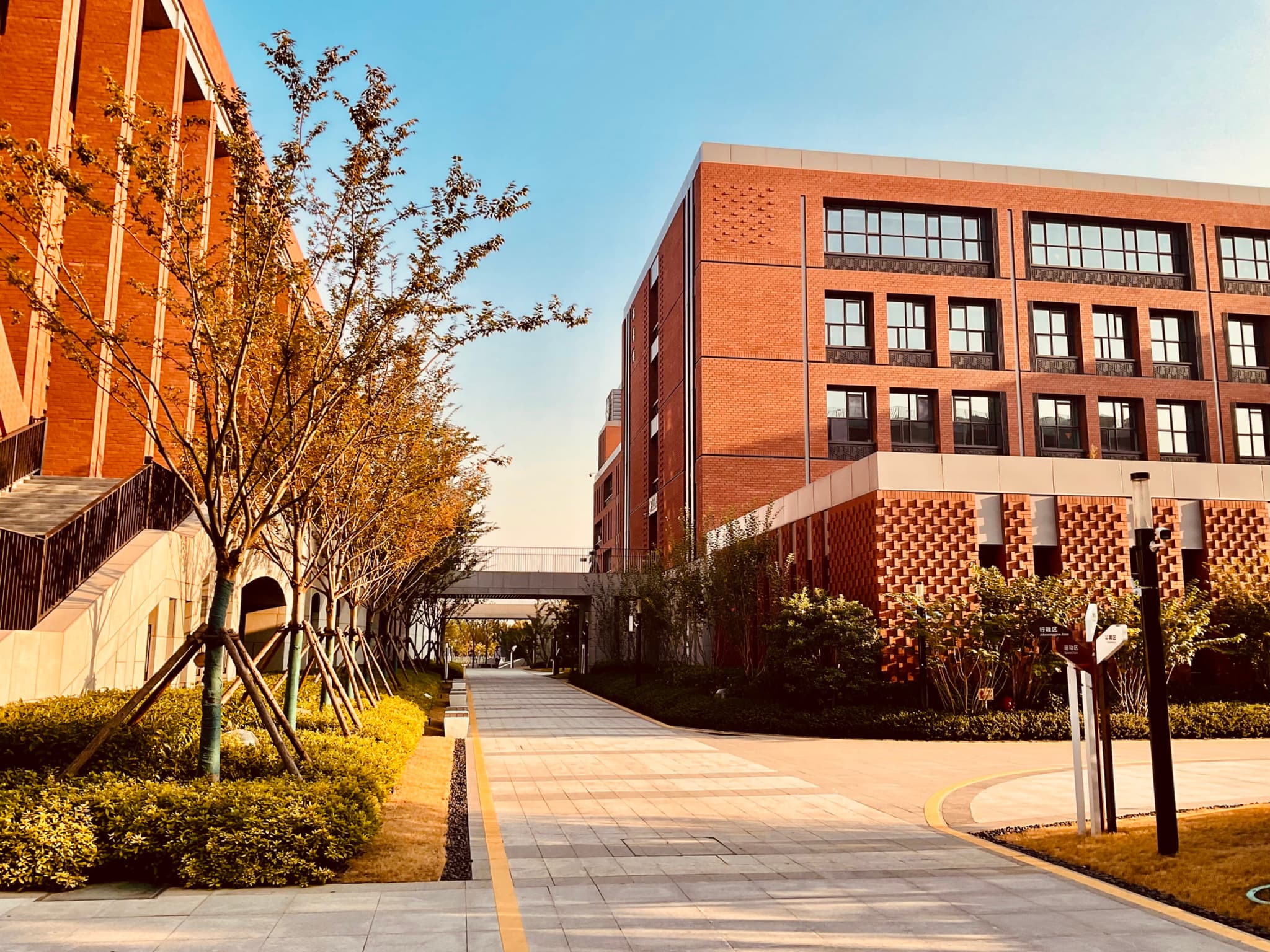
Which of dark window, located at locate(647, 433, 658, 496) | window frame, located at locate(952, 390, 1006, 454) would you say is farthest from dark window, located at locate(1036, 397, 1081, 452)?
dark window, located at locate(647, 433, 658, 496)

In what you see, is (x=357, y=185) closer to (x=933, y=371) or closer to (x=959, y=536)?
(x=959, y=536)

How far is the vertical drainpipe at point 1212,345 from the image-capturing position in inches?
1485

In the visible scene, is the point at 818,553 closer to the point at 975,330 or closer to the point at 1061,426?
the point at 975,330

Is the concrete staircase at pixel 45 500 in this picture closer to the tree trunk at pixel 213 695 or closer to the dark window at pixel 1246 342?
the tree trunk at pixel 213 695

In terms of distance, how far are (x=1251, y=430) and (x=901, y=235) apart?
15.4 meters

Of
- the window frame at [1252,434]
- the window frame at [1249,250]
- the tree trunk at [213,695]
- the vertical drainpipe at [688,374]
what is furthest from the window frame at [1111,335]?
the tree trunk at [213,695]

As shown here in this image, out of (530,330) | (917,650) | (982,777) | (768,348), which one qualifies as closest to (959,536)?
(917,650)

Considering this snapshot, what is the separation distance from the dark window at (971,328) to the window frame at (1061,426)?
8.91ft

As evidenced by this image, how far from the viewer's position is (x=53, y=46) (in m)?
18.5

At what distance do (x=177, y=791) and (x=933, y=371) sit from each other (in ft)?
109

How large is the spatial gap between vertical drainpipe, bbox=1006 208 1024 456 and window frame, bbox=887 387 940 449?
2.91m

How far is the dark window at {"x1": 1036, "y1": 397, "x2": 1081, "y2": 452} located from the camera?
122 feet

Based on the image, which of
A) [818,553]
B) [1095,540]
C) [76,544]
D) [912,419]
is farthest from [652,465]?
Result: [76,544]

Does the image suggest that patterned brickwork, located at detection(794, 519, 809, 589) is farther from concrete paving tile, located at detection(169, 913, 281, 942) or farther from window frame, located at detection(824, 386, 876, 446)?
concrete paving tile, located at detection(169, 913, 281, 942)
